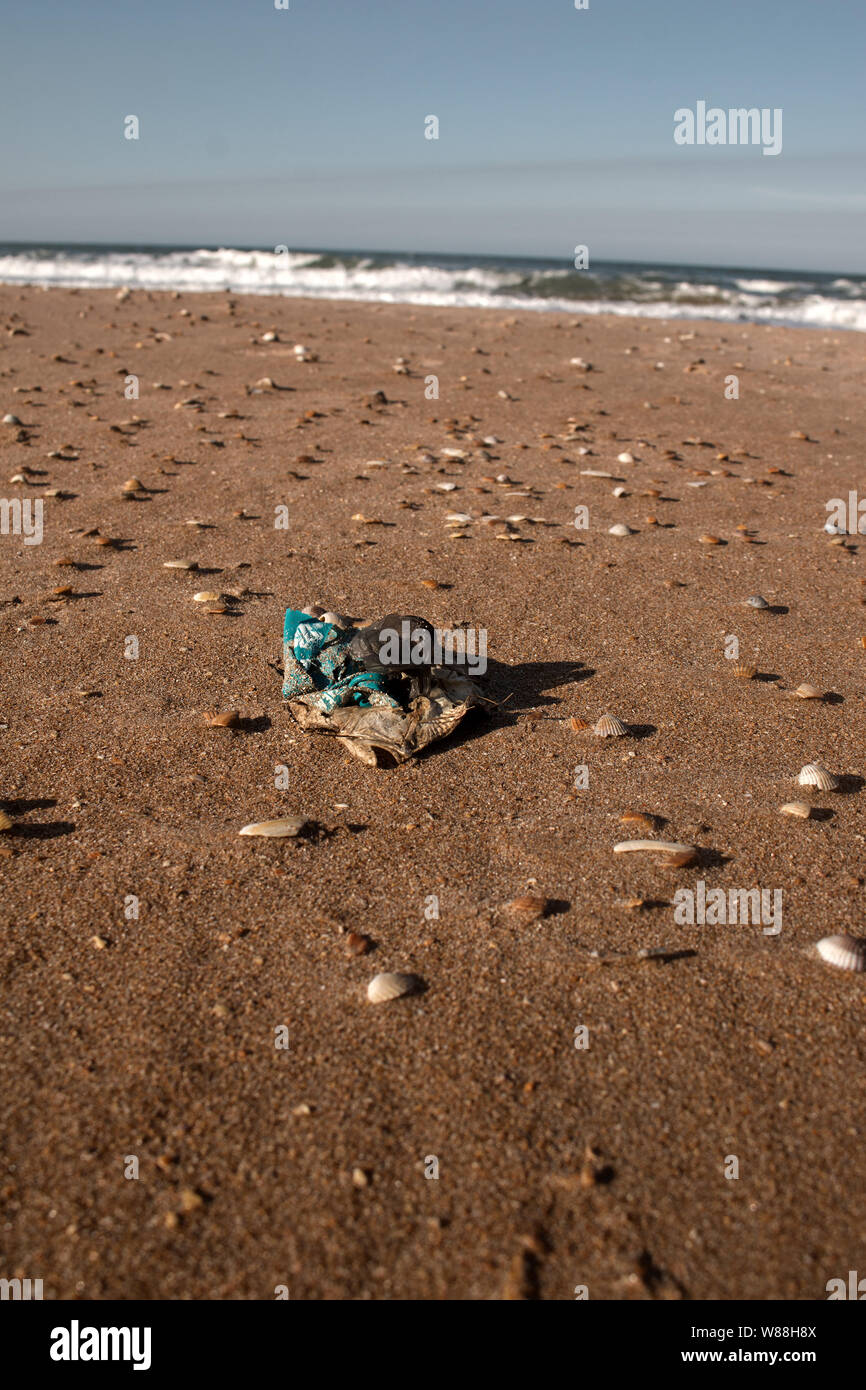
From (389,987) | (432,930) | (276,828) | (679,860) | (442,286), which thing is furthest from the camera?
(442,286)

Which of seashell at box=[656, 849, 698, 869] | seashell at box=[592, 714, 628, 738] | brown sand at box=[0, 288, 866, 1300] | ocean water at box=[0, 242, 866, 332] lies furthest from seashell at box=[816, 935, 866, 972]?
ocean water at box=[0, 242, 866, 332]

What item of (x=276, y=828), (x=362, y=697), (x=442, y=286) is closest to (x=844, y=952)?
(x=276, y=828)

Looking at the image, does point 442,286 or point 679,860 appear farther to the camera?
point 442,286

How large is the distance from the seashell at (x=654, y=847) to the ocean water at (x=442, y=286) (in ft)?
60.9

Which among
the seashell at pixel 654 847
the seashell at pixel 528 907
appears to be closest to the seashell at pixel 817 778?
the seashell at pixel 654 847

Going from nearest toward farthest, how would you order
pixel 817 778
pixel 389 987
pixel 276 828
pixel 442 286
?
1. pixel 389 987
2. pixel 276 828
3. pixel 817 778
4. pixel 442 286

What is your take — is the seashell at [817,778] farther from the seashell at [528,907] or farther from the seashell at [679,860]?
the seashell at [528,907]

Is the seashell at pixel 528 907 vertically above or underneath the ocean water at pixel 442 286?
underneath

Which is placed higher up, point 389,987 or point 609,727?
point 609,727

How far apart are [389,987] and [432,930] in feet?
0.93

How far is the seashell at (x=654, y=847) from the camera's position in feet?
10.00

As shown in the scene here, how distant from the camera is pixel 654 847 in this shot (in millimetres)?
3070

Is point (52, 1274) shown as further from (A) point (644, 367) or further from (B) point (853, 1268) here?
(A) point (644, 367)

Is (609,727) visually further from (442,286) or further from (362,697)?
(442,286)
